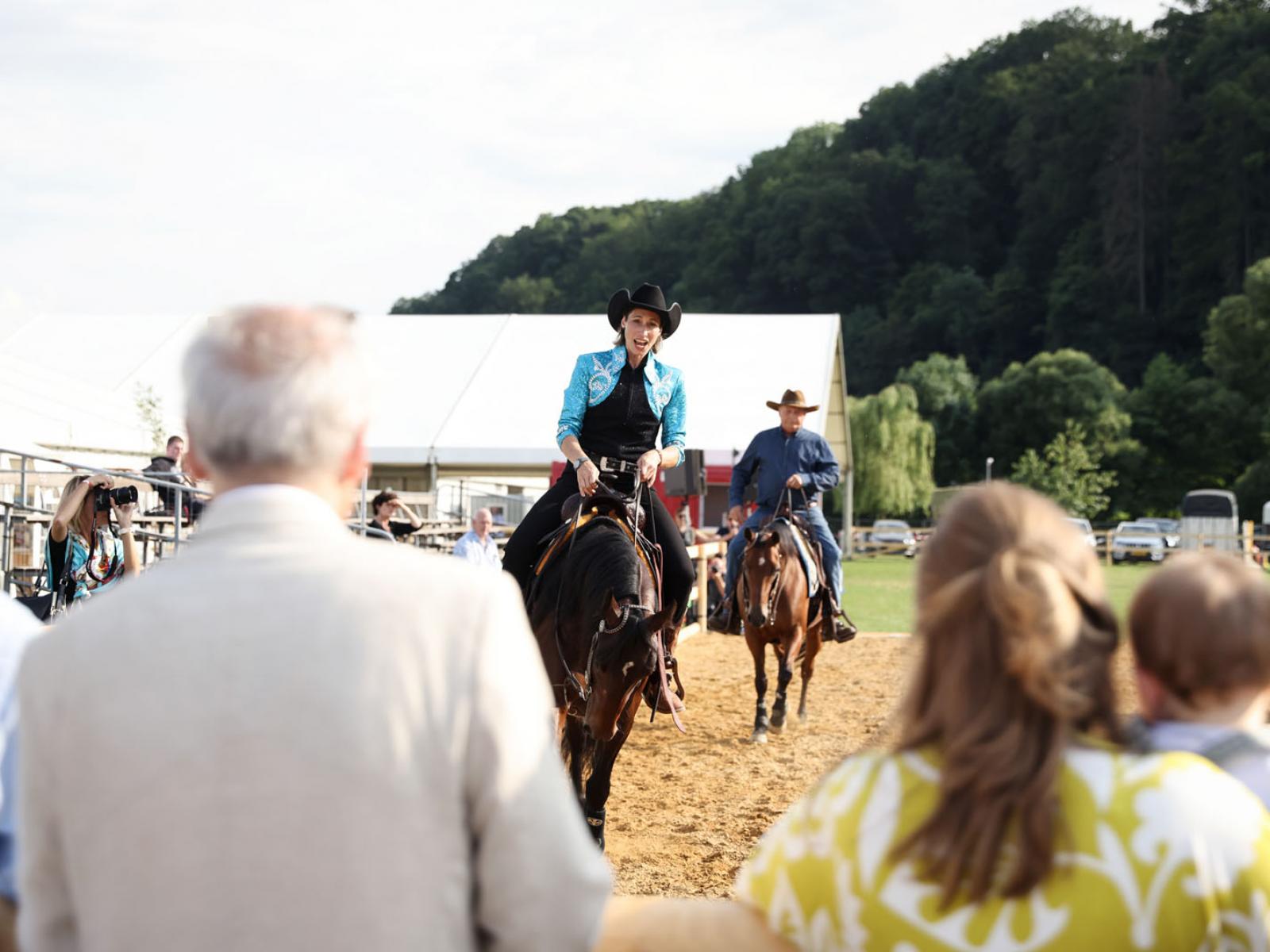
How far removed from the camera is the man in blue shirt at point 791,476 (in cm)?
1097

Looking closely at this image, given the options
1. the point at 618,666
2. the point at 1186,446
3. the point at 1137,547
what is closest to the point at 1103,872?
the point at 618,666

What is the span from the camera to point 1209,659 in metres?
1.76

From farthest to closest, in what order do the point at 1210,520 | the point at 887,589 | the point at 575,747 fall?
the point at 1210,520
the point at 887,589
the point at 575,747

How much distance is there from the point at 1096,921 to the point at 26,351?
3345 centimetres

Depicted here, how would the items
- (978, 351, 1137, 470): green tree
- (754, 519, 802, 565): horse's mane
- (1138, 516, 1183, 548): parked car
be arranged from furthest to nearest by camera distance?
(978, 351, 1137, 470): green tree < (1138, 516, 1183, 548): parked car < (754, 519, 802, 565): horse's mane

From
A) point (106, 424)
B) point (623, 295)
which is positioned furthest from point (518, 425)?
point (623, 295)

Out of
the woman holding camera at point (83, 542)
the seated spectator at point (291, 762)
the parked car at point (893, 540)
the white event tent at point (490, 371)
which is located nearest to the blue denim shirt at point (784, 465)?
the woman holding camera at point (83, 542)

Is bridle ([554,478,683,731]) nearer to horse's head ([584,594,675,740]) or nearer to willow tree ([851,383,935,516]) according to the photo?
horse's head ([584,594,675,740])

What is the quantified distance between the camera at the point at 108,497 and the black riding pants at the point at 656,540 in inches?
108

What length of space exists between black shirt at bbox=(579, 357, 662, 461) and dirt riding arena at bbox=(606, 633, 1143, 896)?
6.01 ft

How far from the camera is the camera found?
8188mm

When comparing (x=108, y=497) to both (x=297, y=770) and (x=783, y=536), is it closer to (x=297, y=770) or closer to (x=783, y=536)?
(x=783, y=536)

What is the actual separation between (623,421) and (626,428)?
5cm

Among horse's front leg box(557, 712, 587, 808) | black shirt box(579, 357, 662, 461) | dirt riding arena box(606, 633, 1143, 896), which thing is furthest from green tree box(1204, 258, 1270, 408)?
horse's front leg box(557, 712, 587, 808)
